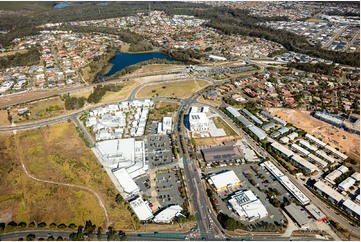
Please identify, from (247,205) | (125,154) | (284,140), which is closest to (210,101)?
(284,140)

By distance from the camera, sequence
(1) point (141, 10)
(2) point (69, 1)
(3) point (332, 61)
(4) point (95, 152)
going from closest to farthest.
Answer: (4) point (95, 152) → (3) point (332, 61) → (1) point (141, 10) → (2) point (69, 1)

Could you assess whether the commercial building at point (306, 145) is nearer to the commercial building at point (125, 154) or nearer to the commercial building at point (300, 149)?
the commercial building at point (300, 149)

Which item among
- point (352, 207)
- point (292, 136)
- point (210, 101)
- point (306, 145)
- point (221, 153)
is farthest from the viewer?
point (210, 101)

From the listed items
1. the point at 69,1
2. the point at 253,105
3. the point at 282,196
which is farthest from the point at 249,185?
the point at 69,1

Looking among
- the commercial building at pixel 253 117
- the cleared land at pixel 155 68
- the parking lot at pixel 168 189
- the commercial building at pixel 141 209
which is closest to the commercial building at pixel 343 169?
the commercial building at pixel 253 117

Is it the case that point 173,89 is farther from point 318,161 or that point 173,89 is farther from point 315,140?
point 318,161

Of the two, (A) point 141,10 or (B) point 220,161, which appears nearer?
(B) point 220,161

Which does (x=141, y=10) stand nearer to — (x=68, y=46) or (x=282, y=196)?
(x=68, y=46)

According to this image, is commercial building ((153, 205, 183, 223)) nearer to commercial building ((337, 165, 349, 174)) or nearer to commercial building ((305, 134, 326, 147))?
commercial building ((337, 165, 349, 174))
